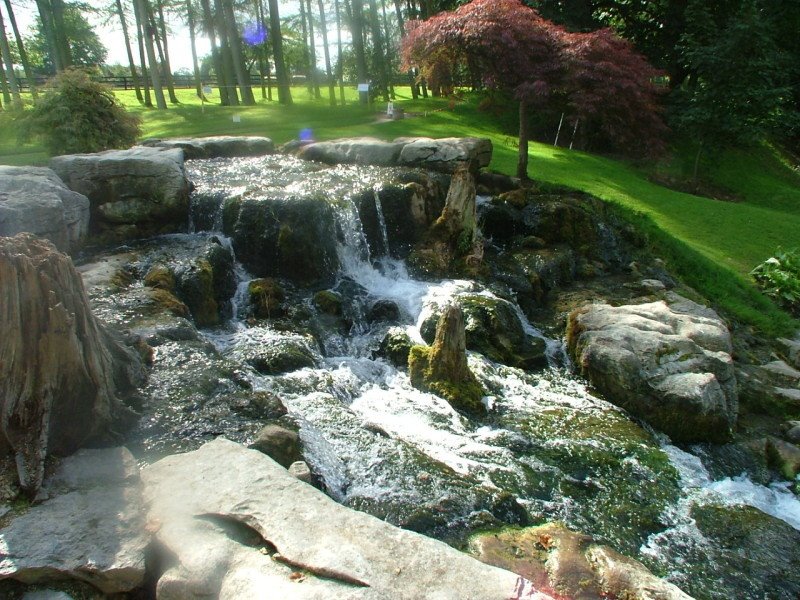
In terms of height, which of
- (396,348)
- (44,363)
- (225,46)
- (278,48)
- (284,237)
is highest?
(225,46)

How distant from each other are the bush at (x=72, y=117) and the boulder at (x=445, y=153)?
7.35m

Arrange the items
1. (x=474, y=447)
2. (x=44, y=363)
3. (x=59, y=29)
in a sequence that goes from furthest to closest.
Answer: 1. (x=59, y=29)
2. (x=474, y=447)
3. (x=44, y=363)

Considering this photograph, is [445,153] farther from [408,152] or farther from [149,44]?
[149,44]

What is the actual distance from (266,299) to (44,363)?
5.46m

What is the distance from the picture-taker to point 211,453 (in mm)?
4402

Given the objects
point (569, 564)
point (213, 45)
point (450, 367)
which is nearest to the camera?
point (569, 564)

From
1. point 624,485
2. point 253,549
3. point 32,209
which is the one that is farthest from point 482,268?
point 253,549

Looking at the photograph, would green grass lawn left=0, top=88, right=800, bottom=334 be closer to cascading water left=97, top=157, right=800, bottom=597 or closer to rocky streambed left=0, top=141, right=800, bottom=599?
rocky streambed left=0, top=141, right=800, bottom=599

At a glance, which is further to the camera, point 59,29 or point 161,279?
point 59,29

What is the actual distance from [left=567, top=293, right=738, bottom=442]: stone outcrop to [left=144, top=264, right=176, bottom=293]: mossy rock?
6491 mm

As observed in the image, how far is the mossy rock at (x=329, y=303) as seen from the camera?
10.0 meters

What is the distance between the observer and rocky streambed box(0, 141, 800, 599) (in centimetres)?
388

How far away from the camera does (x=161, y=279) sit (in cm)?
880

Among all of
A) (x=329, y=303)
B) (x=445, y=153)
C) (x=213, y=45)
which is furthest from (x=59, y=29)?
(x=329, y=303)
